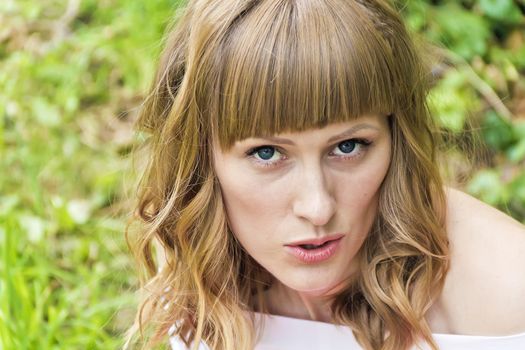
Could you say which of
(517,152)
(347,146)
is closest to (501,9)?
(517,152)

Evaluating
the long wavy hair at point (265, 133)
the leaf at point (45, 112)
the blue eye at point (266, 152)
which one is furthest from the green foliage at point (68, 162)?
the blue eye at point (266, 152)

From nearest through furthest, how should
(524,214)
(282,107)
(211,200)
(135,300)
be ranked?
(282,107) < (211,200) < (135,300) < (524,214)

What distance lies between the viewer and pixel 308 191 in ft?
6.59

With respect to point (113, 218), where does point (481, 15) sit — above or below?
above

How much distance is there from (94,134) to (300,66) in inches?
99.9

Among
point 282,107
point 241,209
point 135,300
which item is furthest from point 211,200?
point 135,300

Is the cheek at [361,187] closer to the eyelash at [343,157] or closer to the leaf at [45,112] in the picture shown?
the eyelash at [343,157]

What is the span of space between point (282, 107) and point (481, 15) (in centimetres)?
226

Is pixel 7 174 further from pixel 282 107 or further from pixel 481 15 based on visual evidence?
pixel 282 107

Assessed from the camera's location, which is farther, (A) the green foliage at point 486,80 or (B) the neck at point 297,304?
(A) the green foliage at point 486,80

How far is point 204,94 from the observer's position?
6.84 feet

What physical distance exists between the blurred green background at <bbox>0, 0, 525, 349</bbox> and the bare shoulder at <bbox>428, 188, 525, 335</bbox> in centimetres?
72

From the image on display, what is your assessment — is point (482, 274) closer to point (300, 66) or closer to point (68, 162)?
point (300, 66)

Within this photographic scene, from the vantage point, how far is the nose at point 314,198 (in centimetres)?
199
